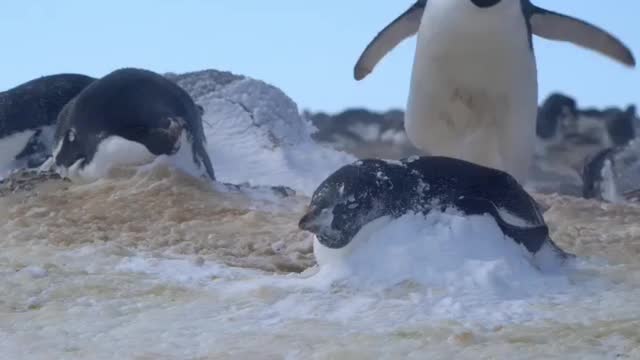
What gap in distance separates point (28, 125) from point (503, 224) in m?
4.28

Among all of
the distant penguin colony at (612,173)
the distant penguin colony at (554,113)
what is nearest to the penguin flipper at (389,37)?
the distant penguin colony at (612,173)

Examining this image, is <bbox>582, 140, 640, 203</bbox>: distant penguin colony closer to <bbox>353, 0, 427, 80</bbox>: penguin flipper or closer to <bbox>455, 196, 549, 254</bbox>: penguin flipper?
<bbox>353, 0, 427, 80</bbox>: penguin flipper

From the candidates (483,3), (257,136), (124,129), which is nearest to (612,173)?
(257,136)

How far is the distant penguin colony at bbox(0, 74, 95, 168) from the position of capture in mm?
7125

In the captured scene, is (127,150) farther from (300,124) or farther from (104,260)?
(300,124)

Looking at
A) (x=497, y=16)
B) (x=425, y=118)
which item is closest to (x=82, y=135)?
(x=425, y=118)

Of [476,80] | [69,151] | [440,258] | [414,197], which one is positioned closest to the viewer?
[440,258]

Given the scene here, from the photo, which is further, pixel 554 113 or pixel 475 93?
pixel 554 113

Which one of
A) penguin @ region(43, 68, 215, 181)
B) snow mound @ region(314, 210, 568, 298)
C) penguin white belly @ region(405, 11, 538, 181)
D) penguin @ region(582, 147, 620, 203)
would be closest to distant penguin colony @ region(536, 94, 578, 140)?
penguin @ region(582, 147, 620, 203)

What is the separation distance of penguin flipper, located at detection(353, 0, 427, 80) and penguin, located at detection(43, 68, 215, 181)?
118 centimetres

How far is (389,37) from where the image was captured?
21.5ft

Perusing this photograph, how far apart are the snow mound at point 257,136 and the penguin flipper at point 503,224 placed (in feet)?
12.7

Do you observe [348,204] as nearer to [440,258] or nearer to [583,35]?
[440,258]

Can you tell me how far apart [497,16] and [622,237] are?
132cm
